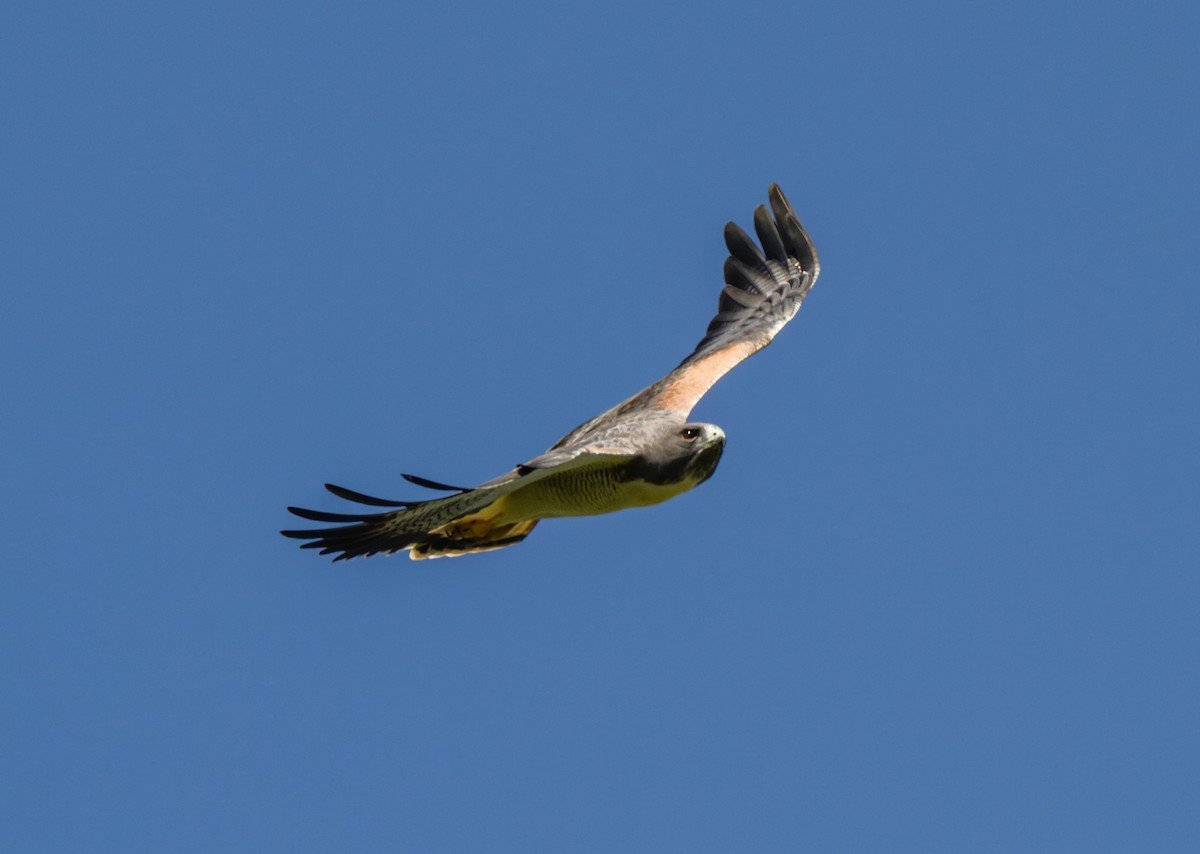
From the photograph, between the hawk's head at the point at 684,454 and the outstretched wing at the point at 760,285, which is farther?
the outstretched wing at the point at 760,285

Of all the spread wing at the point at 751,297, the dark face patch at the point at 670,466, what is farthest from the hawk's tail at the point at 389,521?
the spread wing at the point at 751,297

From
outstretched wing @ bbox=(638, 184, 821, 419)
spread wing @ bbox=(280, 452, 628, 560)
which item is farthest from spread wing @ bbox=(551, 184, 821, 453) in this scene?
spread wing @ bbox=(280, 452, 628, 560)

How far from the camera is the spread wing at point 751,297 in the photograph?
15031 mm

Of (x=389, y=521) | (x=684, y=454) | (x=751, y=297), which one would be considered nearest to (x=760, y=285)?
(x=751, y=297)

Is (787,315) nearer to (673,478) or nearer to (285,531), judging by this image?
(673,478)

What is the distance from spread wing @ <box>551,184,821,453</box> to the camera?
1503 cm

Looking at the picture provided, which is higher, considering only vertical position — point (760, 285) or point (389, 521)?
point (760, 285)

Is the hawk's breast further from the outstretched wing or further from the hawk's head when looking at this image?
the outstretched wing

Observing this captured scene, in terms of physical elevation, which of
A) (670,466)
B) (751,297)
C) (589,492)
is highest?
(751,297)

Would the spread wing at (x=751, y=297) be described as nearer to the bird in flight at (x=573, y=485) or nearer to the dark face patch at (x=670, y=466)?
the bird in flight at (x=573, y=485)

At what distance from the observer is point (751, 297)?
1677cm

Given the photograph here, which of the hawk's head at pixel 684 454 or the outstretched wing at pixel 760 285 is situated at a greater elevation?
the outstretched wing at pixel 760 285

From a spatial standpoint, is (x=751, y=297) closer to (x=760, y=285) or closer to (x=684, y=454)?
(x=760, y=285)

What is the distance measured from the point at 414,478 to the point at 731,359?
17.3 feet
